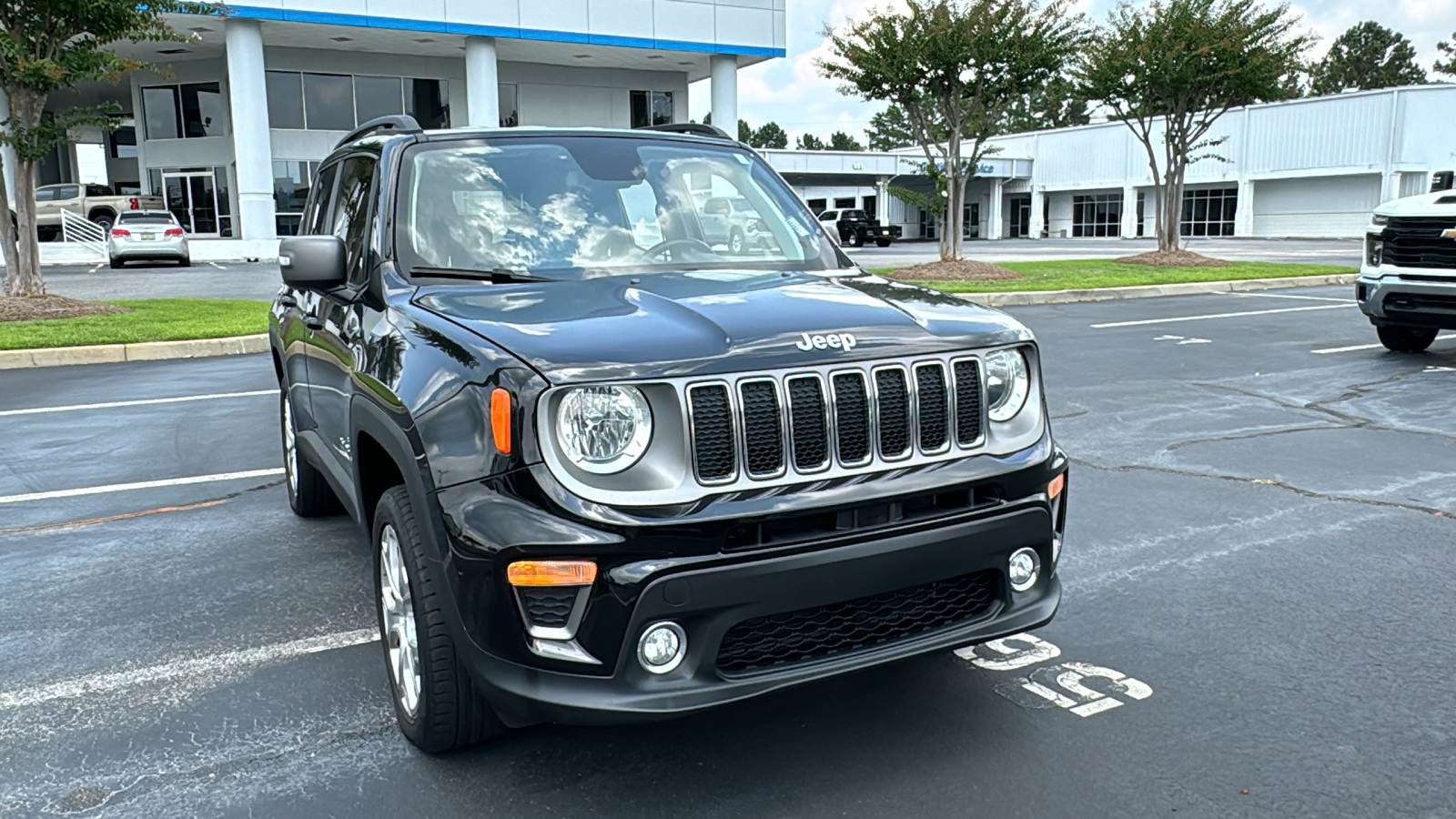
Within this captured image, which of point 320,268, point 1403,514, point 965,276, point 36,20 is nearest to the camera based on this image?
point 320,268

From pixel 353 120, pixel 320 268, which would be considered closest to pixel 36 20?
pixel 320 268

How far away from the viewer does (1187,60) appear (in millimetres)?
23078

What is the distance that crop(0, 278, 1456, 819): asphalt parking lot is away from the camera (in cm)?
288

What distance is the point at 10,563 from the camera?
194 inches

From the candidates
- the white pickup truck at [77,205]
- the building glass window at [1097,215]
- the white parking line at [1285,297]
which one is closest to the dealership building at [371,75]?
the white pickup truck at [77,205]

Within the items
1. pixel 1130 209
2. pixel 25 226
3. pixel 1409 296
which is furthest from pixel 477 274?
pixel 1130 209

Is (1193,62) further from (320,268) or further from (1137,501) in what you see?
(320,268)

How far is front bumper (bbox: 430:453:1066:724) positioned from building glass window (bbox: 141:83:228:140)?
132 ft

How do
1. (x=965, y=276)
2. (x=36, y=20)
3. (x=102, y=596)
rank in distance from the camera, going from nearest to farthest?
(x=102, y=596) → (x=36, y=20) → (x=965, y=276)

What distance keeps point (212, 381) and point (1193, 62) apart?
67.9ft

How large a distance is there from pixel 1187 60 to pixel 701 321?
2346 cm

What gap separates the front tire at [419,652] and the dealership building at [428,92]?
2240cm

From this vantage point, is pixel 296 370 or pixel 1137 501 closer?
pixel 296 370

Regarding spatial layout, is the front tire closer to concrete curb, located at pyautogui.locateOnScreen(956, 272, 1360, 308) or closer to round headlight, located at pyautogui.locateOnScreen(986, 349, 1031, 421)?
round headlight, located at pyautogui.locateOnScreen(986, 349, 1031, 421)
